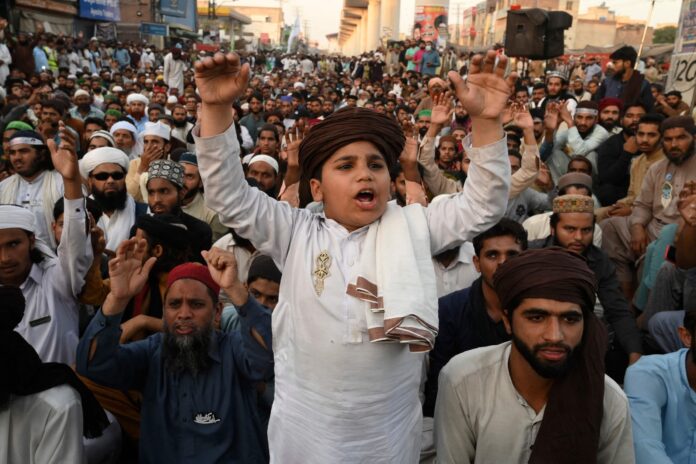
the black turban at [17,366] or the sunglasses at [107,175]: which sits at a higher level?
the sunglasses at [107,175]

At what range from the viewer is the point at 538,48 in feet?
24.5

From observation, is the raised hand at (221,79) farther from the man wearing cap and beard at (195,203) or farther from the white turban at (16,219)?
the man wearing cap and beard at (195,203)

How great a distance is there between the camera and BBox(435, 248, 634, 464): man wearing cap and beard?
1999 millimetres

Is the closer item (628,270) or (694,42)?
(628,270)

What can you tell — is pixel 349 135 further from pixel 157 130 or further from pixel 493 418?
pixel 157 130

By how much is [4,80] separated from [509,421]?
47.6 ft

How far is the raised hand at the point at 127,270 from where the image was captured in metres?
2.35

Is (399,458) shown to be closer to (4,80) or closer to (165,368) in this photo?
(165,368)

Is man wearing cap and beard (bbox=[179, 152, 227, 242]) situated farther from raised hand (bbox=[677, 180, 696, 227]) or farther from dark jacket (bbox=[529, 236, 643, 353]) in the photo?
raised hand (bbox=[677, 180, 696, 227])

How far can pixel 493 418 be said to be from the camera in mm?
2133

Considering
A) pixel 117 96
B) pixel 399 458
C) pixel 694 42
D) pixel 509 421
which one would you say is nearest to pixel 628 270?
pixel 509 421

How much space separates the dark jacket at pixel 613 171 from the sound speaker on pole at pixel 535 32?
5.36 ft

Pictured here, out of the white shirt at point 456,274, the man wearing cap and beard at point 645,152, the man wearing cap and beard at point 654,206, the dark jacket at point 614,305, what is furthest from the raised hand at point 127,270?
the man wearing cap and beard at point 645,152

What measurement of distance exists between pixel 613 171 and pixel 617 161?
133 mm
